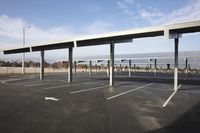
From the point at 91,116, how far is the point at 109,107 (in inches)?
79.1

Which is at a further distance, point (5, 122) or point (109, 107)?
point (109, 107)

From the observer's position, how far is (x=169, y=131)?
6711 mm

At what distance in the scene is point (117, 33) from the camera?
1673cm

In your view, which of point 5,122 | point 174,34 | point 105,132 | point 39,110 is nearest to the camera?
point 105,132

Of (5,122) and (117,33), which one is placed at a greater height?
(117,33)

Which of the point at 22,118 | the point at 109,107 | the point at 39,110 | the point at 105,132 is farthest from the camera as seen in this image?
the point at 109,107

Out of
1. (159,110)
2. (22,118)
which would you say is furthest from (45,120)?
(159,110)

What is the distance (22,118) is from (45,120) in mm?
989

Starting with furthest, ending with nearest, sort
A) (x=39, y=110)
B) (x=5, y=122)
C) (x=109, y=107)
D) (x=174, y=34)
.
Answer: (x=174, y=34), (x=109, y=107), (x=39, y=110), (x=5, y=122)

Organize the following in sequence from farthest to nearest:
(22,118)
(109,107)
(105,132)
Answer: (109,107)
(22,118)
(105,132)

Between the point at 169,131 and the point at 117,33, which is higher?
the point at 117,33

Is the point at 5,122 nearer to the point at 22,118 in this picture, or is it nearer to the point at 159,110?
the point at 22,118

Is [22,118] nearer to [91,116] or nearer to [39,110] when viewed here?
[39,110]

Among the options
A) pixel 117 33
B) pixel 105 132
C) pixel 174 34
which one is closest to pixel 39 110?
pixel 105 132
